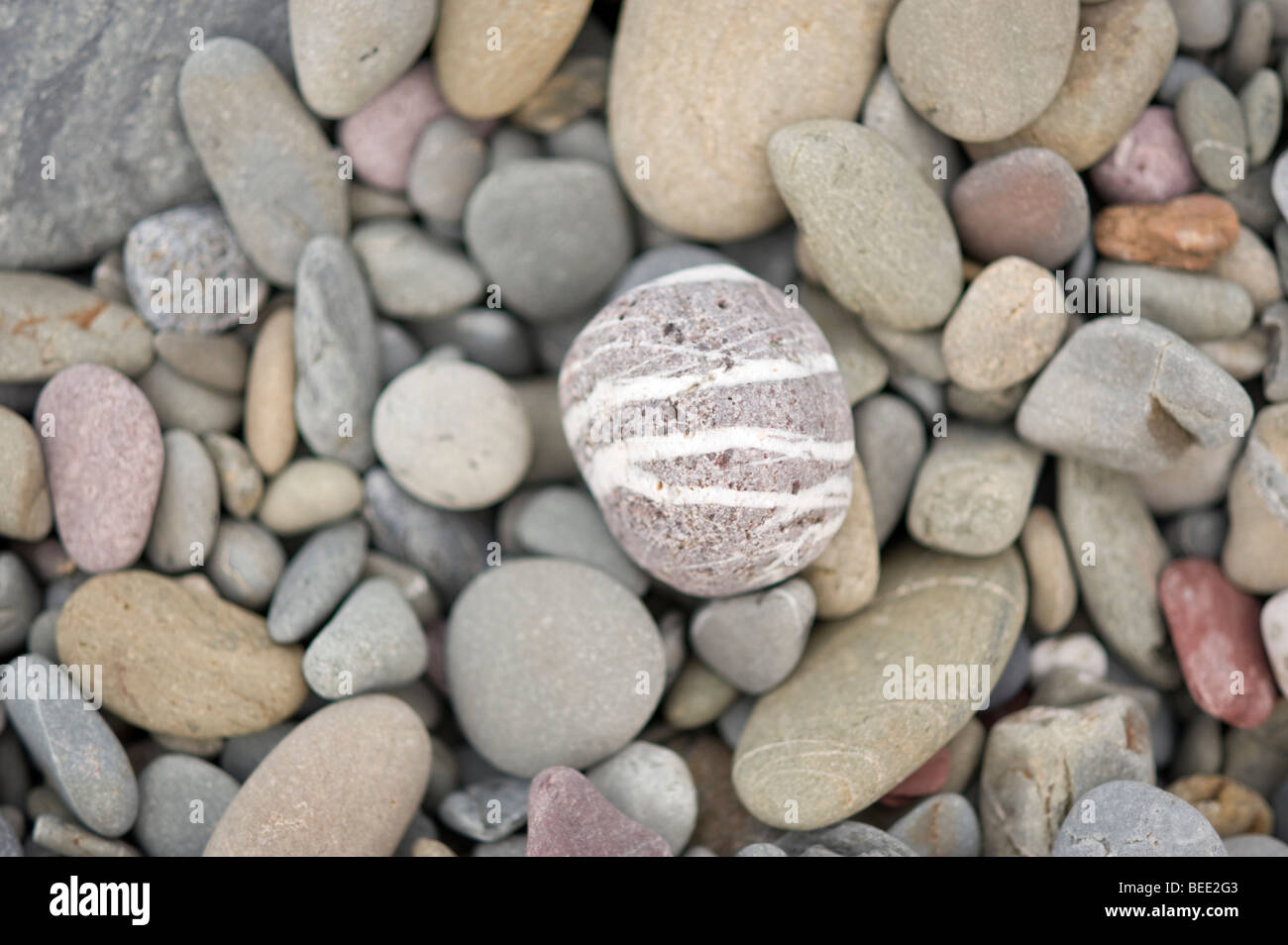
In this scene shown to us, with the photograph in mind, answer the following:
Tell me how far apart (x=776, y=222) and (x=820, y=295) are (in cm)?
24

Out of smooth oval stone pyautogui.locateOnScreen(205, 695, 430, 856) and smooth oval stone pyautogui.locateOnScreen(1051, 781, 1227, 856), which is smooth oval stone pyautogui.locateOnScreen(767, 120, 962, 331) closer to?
smooth oval stone pyautogui.locateOnScreen(1051, 781, 1227, 856)

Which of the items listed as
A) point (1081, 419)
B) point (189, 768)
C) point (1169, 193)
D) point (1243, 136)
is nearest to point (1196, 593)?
point (1081, 419)

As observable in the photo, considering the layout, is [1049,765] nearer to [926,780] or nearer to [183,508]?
[926,780]

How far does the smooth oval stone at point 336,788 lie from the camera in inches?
80.4

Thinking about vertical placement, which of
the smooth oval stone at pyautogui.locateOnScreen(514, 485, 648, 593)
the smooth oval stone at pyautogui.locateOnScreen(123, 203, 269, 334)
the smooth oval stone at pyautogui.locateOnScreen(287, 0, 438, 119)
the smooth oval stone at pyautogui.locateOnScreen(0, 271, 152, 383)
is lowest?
the smooth oval stone at pyautogui.locateOnScreen(514, 485, 648, 593)

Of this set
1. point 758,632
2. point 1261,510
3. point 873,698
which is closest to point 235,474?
point 758,632

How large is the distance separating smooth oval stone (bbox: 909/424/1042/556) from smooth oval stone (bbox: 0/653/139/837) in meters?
2.08

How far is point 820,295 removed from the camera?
2.50 m

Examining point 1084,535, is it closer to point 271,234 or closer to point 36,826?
point 271,234

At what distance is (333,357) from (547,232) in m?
0.66

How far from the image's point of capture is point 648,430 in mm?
2057

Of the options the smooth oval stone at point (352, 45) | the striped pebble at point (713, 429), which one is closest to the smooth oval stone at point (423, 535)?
the striped pebble at point (713, 429)

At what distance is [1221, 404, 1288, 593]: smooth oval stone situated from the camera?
231cm

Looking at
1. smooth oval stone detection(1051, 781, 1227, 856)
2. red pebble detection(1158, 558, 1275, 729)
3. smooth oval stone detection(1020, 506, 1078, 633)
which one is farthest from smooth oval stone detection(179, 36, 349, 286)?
red pebble detection(1158, 558, 1275, 729)
